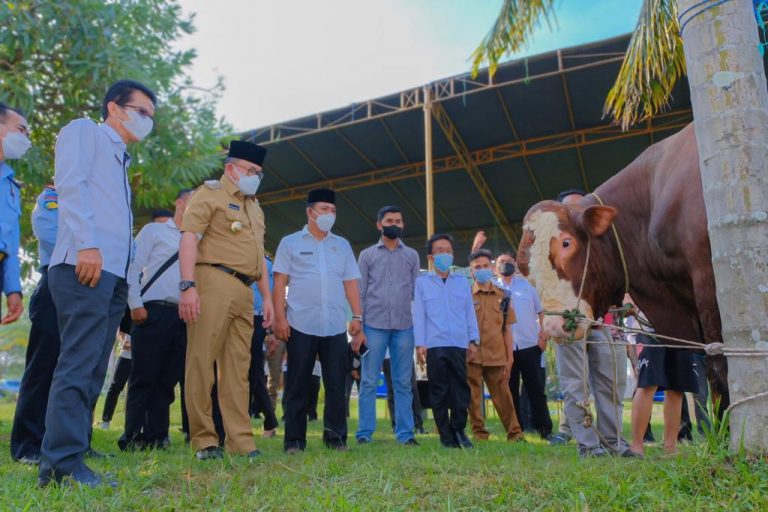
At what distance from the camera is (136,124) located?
350cm

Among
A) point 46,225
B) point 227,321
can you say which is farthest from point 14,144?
point 227,321

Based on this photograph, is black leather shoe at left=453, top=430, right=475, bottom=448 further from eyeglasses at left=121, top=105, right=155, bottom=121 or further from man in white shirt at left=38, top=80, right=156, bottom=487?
eyeglasses at left=121, top=105, right=155, bottom=121

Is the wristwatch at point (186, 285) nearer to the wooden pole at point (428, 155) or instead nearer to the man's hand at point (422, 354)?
the man's hand at point (422, 354)

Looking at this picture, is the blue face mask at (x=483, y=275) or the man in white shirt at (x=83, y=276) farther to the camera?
the blue face mask at (x=483, y=275)

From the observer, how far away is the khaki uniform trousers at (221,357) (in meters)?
4.02

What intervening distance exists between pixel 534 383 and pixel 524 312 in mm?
872

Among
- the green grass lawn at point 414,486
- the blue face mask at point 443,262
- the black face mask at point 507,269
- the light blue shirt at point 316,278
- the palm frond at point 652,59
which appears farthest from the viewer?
the black face mask at point 507,269

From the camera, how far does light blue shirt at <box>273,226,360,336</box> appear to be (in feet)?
15.6

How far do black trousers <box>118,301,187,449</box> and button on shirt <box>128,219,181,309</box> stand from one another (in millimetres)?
92

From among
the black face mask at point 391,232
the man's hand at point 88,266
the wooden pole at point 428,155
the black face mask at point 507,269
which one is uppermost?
the wooden pole at point 428,155

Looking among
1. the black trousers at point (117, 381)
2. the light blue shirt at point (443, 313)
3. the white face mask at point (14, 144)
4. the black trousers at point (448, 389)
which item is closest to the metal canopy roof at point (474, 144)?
the light blue shirt at point (443, 313)

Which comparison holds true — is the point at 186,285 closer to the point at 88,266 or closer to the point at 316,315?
the point at 88,266

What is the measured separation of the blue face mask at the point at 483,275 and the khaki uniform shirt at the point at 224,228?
9.11 feet

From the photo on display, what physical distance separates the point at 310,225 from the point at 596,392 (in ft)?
8.22
